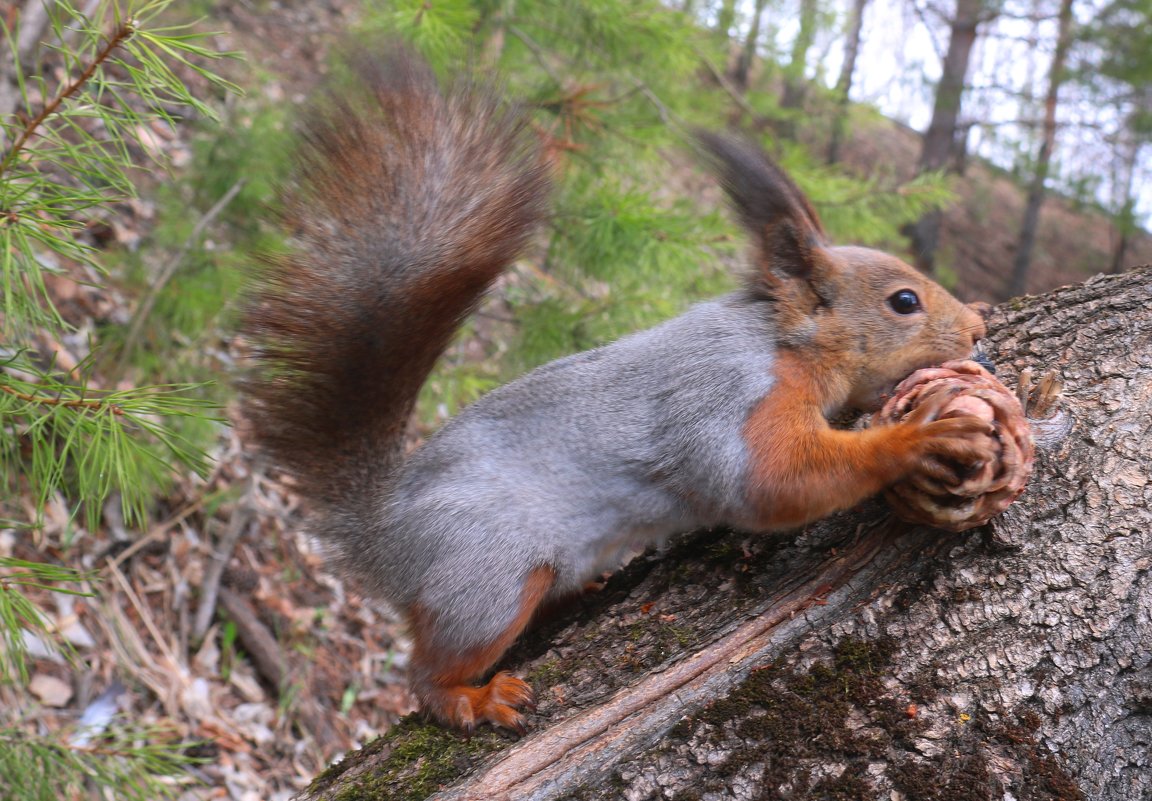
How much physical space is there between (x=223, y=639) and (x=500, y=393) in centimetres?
217

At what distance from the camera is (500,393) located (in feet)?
6.22

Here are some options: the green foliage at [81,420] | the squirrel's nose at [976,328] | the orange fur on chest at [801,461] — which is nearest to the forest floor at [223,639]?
the green foliage at [81,420]

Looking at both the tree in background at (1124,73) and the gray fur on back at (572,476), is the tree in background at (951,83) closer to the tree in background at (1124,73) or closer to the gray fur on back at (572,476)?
the tree in background at (1124,73)

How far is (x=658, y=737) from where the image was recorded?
1.34 meters

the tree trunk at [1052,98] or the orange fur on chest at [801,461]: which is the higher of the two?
the tree trunk at [1052,98]

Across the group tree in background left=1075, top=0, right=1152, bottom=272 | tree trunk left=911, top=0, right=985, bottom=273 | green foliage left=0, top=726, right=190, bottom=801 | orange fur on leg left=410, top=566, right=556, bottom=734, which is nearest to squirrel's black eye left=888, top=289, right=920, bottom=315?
orange fur on leg left=410, top=566, right=556, bottom=734

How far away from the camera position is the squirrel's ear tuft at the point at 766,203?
1.79 m

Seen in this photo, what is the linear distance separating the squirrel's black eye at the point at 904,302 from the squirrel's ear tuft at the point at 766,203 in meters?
0.16

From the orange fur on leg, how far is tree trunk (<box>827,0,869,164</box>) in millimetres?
3729

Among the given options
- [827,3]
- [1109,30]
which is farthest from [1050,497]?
[1109,30]

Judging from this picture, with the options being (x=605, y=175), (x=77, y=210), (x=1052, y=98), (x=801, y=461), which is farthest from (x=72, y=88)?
(x=1052, y=98)

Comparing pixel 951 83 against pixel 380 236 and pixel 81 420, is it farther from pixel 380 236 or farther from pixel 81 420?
pixel 81 420

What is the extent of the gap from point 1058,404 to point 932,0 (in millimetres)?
8325

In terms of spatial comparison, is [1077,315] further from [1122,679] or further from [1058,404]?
[1122,679]
